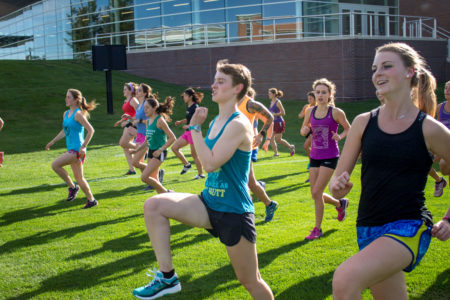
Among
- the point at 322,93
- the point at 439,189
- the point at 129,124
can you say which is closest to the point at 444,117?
the point at 439,189

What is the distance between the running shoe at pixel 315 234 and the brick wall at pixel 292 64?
19.8 metres

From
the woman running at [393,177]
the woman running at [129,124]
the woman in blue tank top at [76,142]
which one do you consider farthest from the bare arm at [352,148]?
the woman running at [129,124]

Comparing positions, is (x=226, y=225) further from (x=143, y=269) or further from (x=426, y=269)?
(x=426, y=269)

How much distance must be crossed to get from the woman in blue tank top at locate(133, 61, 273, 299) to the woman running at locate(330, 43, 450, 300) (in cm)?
79

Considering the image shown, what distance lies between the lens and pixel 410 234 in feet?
9.96

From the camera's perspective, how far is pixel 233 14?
103 feet

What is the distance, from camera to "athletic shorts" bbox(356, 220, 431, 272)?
119 inches

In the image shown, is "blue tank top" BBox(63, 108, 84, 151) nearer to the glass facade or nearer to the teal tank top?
the teal tank top

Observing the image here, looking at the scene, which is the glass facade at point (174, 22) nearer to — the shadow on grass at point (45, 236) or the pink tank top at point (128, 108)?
the pink tank top at point (128, 108)

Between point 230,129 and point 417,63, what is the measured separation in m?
1.38

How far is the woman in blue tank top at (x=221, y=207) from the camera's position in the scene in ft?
11.8

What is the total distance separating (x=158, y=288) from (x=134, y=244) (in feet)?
10.3

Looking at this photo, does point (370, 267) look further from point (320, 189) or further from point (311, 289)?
point (320, 189)

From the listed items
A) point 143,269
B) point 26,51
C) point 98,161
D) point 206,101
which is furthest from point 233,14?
point 143,269
